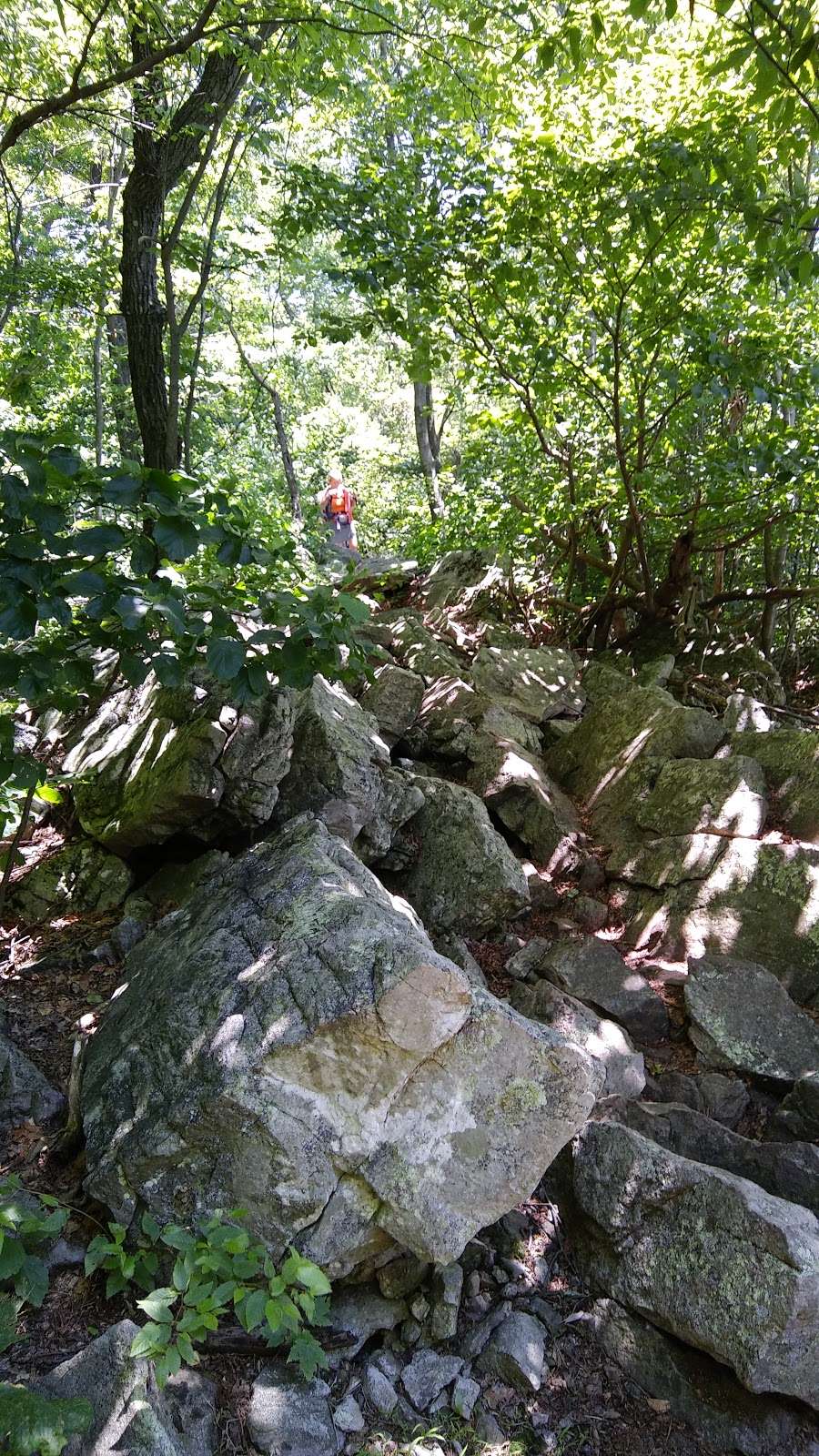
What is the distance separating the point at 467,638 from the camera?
9898 millimetres

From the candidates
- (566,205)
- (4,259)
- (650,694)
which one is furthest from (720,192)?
(4,259)

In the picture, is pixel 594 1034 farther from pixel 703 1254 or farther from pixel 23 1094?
pixel 23 1094

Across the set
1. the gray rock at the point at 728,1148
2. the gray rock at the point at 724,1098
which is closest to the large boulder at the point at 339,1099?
the gray rock at the point at 728,1148

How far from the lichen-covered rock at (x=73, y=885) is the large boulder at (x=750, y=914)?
11.3ft

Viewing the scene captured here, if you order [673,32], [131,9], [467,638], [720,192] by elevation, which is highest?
[673,32]

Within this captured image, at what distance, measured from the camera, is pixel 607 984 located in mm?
5043

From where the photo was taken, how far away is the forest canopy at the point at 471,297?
3400mm

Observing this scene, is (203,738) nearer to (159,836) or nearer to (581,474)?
(159,836)

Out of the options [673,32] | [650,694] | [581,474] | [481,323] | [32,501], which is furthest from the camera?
[581,474]

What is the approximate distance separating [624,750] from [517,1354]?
4.79 meters

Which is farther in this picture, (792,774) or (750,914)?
(792,774)

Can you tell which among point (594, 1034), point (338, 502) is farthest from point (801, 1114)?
point (338, 502)

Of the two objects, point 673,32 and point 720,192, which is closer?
point 720,192

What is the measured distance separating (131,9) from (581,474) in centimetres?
574
